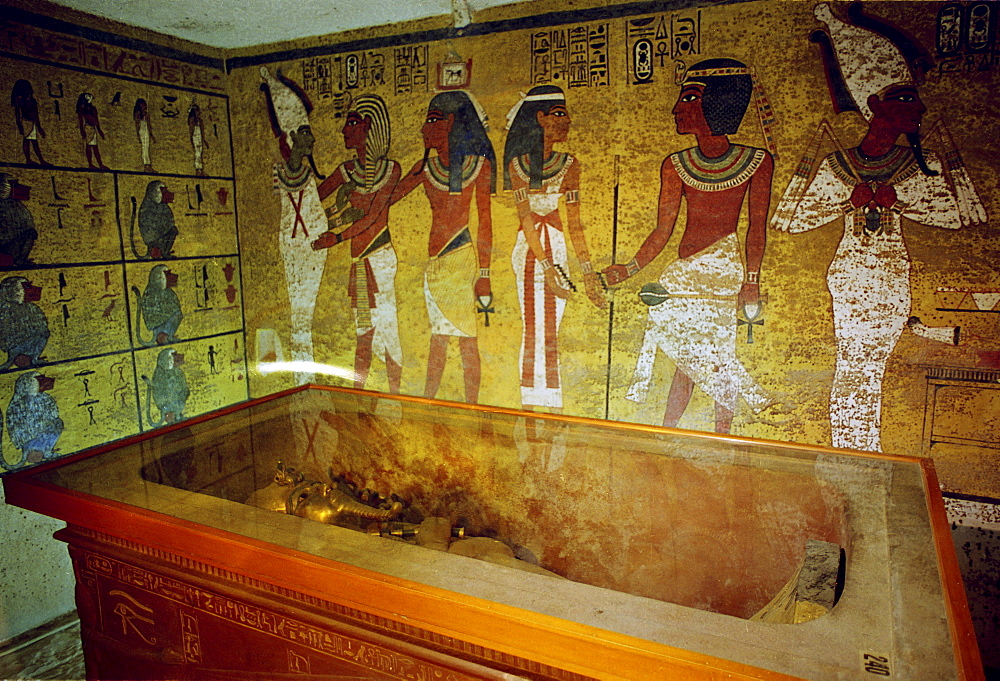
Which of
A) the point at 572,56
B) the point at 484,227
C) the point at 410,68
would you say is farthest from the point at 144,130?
the point at 572,56

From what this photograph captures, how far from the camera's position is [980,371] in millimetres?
2553

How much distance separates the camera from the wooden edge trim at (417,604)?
1.09 meters

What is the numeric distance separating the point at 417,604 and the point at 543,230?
7.43ft

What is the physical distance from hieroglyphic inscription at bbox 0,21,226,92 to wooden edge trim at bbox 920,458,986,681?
3.88 metres

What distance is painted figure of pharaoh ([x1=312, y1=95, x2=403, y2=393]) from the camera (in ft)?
11.7

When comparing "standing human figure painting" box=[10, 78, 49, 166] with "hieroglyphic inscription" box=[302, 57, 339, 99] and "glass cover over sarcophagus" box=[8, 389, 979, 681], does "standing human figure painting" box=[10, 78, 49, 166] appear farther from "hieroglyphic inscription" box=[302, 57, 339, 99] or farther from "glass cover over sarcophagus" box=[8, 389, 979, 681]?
"glass cover over sarcophagus" box=[8, 389, 979, 681]

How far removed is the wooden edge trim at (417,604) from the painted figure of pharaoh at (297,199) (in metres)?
2.27

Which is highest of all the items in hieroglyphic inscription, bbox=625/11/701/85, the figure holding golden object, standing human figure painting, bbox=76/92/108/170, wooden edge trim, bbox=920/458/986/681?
hieroglyphic inscription, bbox=625/11/701/85

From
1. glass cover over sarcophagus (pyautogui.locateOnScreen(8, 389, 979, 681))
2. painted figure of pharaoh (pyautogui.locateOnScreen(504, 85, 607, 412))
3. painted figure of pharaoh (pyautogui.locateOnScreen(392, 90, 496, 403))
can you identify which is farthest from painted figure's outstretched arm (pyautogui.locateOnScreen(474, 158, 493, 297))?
glass cover over sarcophagus (pyautogui.locateOnScreen(8, 389, 979, 681))

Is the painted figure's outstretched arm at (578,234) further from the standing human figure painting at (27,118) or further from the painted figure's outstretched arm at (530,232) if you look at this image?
the standing human figure painting at (27,118)

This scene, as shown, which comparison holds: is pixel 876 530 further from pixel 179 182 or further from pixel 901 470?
pixel 179 182

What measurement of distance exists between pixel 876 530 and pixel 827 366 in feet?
4.72

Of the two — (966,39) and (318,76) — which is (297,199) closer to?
(318,76)

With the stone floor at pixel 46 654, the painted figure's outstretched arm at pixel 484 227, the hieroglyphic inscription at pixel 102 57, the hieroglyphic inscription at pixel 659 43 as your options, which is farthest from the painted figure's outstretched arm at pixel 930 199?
the stone floor at pixel 46 654
